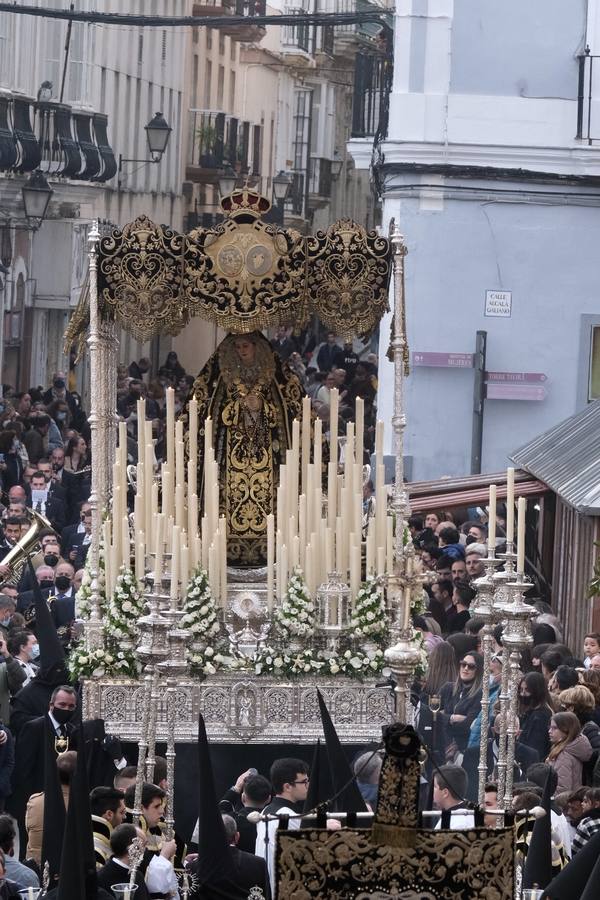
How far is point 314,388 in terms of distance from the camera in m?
27.9

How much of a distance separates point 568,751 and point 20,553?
18.0 feet

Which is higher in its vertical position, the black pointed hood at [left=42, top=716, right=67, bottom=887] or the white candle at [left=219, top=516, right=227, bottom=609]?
the white candle at [left=219, top=516, right=227, bottom=609]

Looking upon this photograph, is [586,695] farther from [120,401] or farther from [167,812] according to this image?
[120,401]

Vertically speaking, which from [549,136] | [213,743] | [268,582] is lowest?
[213,743]

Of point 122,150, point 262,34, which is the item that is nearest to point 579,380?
point 122,150

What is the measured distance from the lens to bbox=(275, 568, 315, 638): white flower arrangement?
11885mm

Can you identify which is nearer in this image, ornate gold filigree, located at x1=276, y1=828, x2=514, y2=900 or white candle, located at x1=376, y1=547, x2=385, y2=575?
ornate gold filigree, located at x1=276, y1=828, x2=514, y2=900

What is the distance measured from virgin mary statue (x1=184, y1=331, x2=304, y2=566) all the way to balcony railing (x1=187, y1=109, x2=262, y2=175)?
3219cm

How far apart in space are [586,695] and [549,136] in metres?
11.8

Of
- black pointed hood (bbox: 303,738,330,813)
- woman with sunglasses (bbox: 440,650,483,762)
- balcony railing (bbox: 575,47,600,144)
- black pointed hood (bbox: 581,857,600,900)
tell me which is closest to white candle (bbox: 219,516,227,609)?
woman with sunglasses (bbox: 440,650,483,762)

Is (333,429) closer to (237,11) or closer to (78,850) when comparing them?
(78,850)

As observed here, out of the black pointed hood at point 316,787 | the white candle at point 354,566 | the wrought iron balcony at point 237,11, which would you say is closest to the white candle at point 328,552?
the white candle at point 354,566

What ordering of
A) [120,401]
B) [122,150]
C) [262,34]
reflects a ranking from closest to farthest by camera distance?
[120,401], [122,150], [262,34]

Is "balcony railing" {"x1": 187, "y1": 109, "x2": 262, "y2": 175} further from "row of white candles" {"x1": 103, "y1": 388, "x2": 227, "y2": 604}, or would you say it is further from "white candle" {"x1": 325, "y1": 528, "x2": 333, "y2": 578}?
"white candle" {"x1": 325, "y1": 528, "x2": 333, "y2": 578}
